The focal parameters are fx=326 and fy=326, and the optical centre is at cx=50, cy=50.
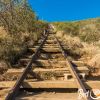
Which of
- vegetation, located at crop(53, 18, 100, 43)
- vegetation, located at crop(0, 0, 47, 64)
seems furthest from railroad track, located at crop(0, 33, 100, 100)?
vegetation, located at crop(53, 18, 100, 43)

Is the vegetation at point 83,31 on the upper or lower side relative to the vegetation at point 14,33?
lower

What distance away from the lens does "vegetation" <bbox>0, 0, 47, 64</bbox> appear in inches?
365

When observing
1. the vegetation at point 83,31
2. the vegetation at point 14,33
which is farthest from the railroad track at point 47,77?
the vegetation at point 83,31

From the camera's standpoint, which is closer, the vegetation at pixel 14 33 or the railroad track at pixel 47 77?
the railroad track at pixel 47 77

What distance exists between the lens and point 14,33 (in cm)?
1452

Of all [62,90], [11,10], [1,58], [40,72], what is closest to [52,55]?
[1,58]

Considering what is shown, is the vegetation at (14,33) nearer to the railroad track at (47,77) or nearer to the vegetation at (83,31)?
the railroad track at (47,77)

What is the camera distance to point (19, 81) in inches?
227

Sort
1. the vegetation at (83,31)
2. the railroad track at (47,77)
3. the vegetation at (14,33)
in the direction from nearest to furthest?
1. the railroad track at (47,77)
2. the vegetation at (14,33)
3. the vegetation at (83,31)

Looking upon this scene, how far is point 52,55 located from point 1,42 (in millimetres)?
1783

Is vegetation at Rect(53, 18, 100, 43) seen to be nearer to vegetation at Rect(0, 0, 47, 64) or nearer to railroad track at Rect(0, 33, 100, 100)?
vegetation at Rect(0, 0, 47, 64)

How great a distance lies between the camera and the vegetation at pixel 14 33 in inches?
365

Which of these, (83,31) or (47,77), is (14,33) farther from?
(83,31)

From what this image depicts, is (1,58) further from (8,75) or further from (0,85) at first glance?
(0,85)
